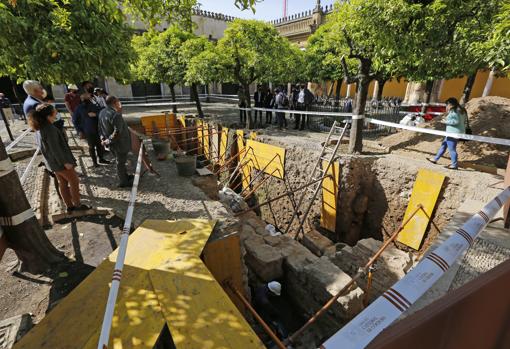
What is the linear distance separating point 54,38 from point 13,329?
177 inches

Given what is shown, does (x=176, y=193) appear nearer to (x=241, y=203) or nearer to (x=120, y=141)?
(x=120, y=141)

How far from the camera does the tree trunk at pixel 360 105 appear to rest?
6.36 metres

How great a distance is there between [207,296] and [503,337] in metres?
1.87

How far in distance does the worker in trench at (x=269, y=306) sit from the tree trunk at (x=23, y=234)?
2551 millimetres

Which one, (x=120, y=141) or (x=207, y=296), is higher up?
(x=120, y=141)

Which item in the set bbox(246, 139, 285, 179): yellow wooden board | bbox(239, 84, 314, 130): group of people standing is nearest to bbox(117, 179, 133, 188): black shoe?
bbox(246, 139, 285, 179): yellow wooden board

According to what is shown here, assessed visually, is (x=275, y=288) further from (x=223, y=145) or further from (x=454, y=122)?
(x=223, y=145)

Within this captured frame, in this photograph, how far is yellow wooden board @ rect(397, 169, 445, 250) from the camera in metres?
5.32

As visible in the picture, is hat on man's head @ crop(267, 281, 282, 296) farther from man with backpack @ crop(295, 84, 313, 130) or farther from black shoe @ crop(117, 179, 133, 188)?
man with backpack @ crop(295, 84, 313, 130)

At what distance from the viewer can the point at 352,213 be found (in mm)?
6938

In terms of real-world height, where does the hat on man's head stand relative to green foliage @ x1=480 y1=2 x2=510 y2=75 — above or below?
below

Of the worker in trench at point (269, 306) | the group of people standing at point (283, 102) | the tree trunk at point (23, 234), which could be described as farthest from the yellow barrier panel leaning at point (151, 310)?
the group of people standing at point (283, 102)

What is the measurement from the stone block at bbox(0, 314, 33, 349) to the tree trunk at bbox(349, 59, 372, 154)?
707 centimetres

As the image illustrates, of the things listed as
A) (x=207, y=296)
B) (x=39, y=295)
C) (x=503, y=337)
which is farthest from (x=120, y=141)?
(x=503, y=337)
